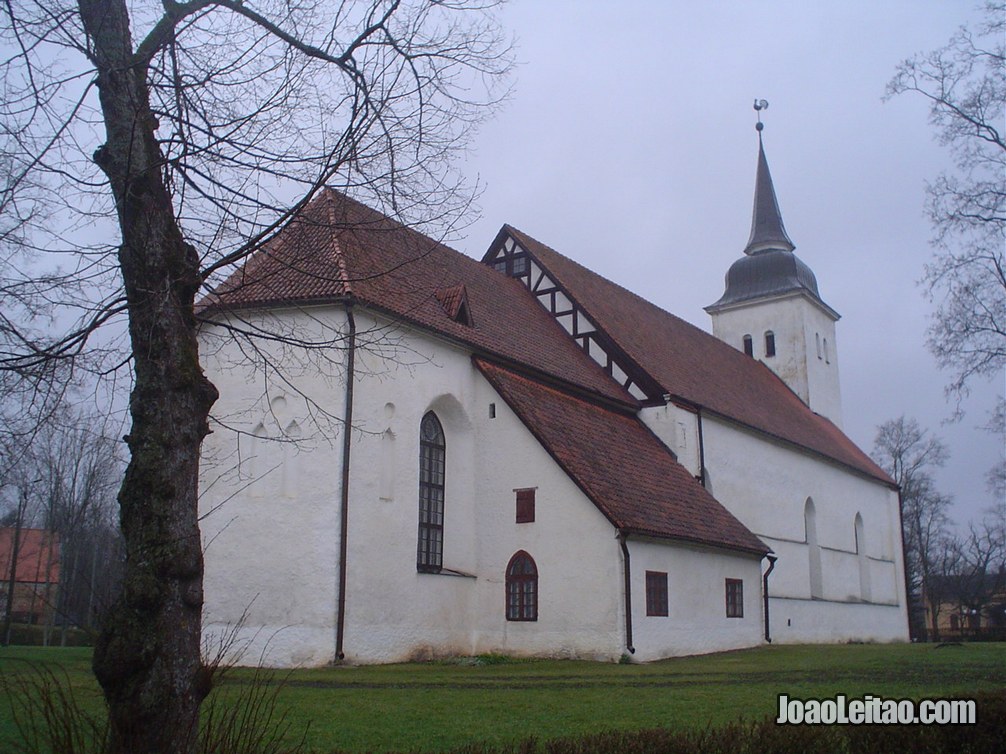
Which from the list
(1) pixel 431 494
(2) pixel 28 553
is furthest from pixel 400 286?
(2) pixel 28 553

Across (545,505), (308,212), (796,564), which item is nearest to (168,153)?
(308,212)

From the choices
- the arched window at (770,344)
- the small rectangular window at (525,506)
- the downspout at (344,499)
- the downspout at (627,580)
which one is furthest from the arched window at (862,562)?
the downspout at (344,499)

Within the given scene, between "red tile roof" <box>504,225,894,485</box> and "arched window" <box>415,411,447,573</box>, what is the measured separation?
723 cm

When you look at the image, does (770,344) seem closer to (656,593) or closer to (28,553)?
(656,593)

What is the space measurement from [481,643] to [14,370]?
45.8ft

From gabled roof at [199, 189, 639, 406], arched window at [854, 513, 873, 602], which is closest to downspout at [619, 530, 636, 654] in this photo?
gabled roof at [199, 189, 639, 406]

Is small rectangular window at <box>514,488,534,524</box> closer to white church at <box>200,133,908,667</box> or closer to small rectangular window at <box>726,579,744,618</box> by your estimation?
white church at <box>200,133,908,667</box>

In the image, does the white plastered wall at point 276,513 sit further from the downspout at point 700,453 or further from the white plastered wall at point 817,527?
the white plastered wall at point 817,527

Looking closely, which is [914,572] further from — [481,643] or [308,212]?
[308,212]

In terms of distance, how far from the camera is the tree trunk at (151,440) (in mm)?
5676

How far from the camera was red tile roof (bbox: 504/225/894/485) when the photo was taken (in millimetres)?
26484

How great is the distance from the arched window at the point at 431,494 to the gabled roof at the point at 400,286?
205 centimetres

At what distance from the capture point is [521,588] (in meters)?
19.4

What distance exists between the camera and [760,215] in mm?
42844
